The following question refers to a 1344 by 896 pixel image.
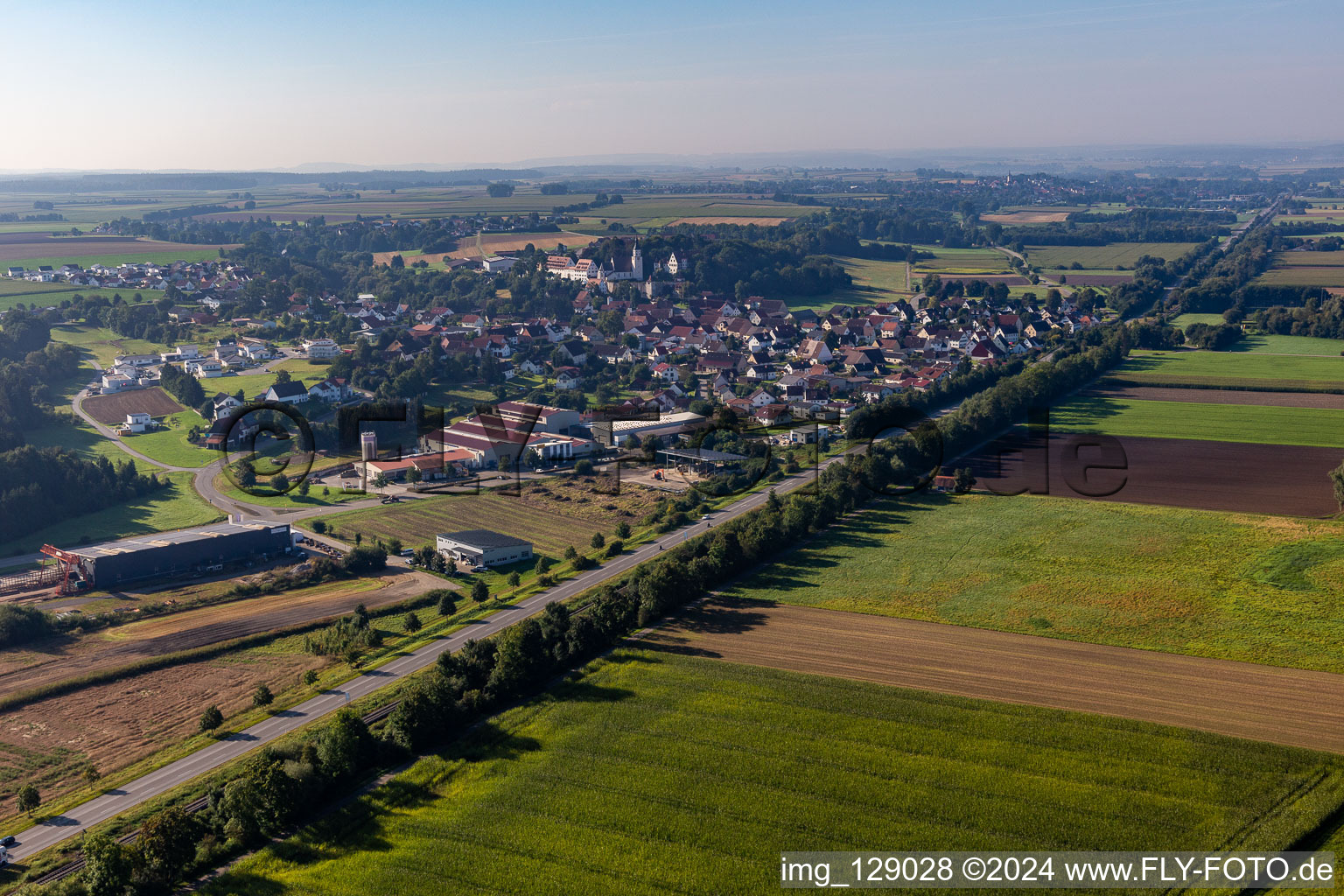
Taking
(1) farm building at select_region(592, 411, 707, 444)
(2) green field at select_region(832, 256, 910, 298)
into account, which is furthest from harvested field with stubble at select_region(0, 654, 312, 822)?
(2) green field at select_region(832, 256, 910, 298)

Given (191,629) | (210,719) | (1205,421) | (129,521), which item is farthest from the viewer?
(1205,421)

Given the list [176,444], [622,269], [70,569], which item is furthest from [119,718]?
[622,269]

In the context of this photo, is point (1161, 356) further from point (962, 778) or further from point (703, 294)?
point (962, 778)

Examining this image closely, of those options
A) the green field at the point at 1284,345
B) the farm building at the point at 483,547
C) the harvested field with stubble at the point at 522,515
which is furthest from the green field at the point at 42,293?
the green field at the point at 1284,345

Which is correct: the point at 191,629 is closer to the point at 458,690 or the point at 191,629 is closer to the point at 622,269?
the point at 458,690

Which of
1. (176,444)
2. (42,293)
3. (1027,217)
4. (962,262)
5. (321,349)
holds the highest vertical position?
(1027,217)

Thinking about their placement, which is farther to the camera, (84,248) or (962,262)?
(84,248)

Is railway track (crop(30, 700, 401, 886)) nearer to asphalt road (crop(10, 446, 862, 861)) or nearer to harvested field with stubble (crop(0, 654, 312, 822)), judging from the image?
asphalt road (crop(10, 446, 862, 861))
